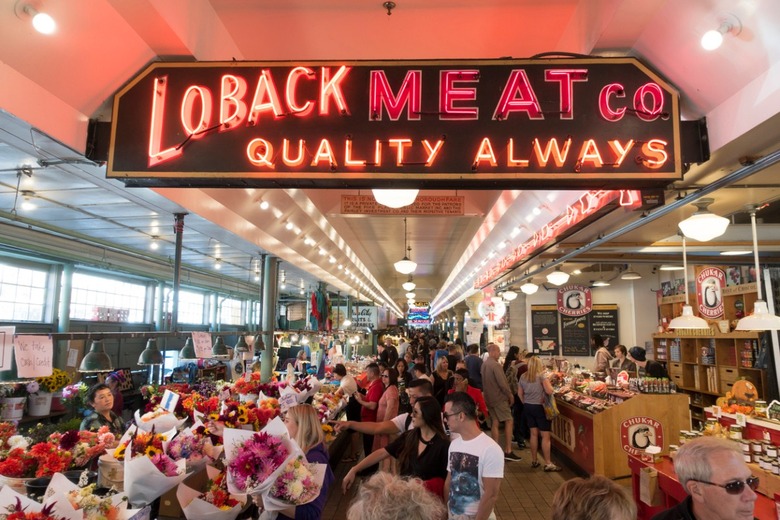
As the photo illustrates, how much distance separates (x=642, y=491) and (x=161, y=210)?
6.13 m

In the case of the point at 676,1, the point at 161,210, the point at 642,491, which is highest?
the point at 676,1

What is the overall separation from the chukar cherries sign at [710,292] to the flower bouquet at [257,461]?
7723 mm

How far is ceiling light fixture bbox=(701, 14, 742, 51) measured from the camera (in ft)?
9.87

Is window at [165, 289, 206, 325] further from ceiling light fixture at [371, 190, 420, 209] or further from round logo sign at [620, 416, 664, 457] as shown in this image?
ceiling light fixture at [371, 190, 420, 209]

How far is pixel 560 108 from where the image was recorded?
318 centimetres

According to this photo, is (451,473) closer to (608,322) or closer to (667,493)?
(667,493)

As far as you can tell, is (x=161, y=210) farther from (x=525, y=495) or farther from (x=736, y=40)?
(x=525, y=495)

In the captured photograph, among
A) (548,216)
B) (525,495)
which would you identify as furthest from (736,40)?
(525,495)

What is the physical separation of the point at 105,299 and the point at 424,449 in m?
11.2

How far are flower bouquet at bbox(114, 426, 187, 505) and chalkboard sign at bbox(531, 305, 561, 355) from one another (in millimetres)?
14394

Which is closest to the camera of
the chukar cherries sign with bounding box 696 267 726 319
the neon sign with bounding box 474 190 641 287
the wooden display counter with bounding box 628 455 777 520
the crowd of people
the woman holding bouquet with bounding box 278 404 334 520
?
the crowd of people

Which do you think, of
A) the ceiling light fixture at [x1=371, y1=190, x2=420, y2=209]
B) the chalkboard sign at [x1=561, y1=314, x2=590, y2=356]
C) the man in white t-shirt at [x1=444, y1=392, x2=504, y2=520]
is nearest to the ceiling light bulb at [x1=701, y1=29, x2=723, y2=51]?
the ceiling light fixture at [x1=371, y1=190, x2=420, y2=209]

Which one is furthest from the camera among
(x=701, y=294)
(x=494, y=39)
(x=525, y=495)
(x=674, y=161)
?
(x=701, y=294)

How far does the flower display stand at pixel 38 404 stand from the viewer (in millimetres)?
8586
